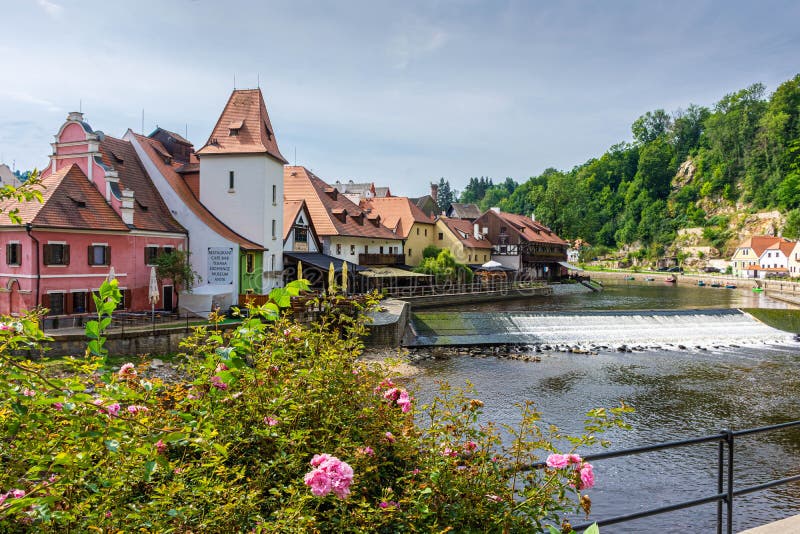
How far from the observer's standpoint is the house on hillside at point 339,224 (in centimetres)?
4275

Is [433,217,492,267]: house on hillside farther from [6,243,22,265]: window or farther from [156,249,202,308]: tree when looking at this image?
[6,243,22,265]: window

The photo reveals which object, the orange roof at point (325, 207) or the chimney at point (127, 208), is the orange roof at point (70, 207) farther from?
the orange roof at point (325, 207)

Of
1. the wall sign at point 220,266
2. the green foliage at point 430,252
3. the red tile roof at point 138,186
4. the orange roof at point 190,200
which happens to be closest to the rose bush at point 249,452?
the red tile roof at point 138,186

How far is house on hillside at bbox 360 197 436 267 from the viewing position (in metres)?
54.7

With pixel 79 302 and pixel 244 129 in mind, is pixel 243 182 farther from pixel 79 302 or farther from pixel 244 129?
pixel 79 302

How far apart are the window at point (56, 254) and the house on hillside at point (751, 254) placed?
9601 cm

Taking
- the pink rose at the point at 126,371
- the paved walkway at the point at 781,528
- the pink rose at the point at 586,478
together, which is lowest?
the paved walkway at the point at 781,528

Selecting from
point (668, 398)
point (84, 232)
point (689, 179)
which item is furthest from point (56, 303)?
point (689, 179)

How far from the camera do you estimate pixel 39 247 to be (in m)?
20.3

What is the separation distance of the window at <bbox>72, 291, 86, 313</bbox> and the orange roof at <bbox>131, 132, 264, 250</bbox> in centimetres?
735

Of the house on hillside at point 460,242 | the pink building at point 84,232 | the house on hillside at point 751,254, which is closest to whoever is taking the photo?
the pink building at point 84,232

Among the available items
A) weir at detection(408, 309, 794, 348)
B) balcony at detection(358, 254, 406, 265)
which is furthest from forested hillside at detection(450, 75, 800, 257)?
weir at detection(408, 309, 794, 348)

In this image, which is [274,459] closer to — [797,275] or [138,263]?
[138,263]

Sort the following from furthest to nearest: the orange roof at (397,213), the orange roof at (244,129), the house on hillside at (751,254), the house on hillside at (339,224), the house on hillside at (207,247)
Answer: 1. the house on hillside at (751,254)
2. the orange roof at (397,213)
3. the house on hillside at (339,224)
4. the orange roof at (244,129)
5. the house on hillside at (207,247)
